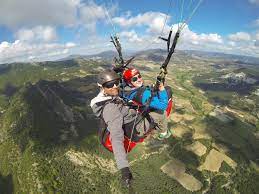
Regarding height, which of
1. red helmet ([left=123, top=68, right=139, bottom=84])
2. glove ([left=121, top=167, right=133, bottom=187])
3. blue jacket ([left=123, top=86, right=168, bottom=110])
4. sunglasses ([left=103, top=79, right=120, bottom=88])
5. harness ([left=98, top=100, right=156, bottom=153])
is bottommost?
harness ([left=98, top=100, right=156, bottom=153])

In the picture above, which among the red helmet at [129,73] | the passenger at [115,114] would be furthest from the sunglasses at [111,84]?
the red helmet at [129,73]

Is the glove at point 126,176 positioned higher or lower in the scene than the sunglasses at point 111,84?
lower

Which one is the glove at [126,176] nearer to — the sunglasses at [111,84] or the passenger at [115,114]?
the passenger at [115,114]

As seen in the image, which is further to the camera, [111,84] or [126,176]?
[111,84]

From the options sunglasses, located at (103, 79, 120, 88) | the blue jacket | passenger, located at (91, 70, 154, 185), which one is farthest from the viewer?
the blue jacket

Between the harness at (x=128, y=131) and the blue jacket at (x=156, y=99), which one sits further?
the blue jacket at (x=156, y=99)

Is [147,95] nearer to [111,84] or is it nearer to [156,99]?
[156,99]

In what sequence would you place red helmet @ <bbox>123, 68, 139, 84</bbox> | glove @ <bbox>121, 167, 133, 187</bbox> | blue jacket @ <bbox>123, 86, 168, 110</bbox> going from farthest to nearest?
red helmet @ <bbox>123, 68, 139, 84</bbox>, blue jacket @ <bbox>123, 86, 168, 110</bbox>, glove @ <bbox>121, 167, 133, 187</bbox>

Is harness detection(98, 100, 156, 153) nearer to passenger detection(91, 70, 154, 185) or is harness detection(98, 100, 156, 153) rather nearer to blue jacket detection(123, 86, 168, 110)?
passenger detection(91, 70, 154, 185)

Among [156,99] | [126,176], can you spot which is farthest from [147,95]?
[126,176]

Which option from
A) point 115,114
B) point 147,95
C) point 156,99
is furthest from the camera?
point 147,95

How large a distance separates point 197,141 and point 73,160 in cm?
8821

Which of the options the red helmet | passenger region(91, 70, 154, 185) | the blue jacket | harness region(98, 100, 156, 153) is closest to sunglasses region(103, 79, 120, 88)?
passenger region(91, 70, 154, 185)

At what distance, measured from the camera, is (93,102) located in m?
8.73
